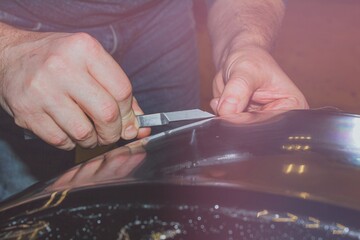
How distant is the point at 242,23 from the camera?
1.09m

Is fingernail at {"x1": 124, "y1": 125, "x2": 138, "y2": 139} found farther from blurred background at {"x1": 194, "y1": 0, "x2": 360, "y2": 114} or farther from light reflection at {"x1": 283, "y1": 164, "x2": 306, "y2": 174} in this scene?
blurred background at {"x1": 194, "y1": 0, "x2": 360, "y2": 114}

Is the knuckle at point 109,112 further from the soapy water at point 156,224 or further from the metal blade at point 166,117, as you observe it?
the soapy water at point 156,224

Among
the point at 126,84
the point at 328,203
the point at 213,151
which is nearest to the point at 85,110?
the point at 126,84

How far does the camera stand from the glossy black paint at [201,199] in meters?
0.48

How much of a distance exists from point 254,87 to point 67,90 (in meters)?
0.31

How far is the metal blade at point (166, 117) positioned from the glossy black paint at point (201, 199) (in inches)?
6.3

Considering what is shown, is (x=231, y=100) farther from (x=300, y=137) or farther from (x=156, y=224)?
(x=156, y=224)

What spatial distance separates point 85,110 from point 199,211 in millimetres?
297

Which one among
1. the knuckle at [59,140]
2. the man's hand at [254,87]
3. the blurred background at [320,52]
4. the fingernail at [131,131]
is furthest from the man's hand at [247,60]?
the blurred background at [320,52]

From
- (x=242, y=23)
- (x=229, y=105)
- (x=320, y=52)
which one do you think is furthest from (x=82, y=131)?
(x=320, y=52)

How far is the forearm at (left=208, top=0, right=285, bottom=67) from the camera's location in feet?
3.34

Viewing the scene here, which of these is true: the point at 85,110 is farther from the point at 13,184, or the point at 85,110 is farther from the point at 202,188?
the point at 13,184

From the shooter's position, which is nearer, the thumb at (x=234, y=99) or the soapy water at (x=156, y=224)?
the soapy water at (x=156, y=224)

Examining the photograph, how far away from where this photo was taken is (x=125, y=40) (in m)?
1.10
